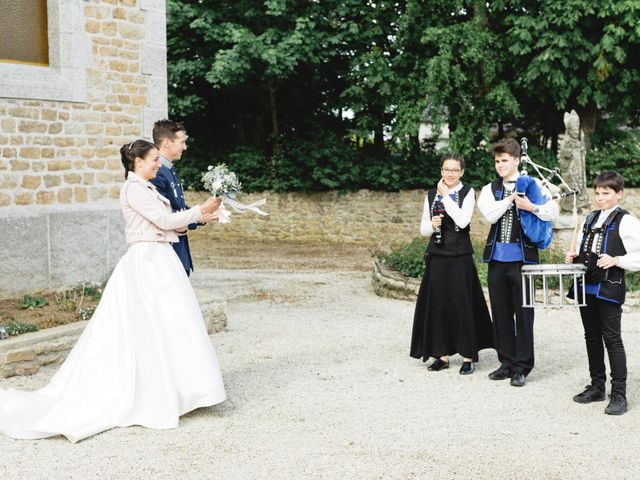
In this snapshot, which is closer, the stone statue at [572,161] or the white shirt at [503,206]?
the white shirt at [503,206]

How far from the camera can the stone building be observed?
8.34 metres

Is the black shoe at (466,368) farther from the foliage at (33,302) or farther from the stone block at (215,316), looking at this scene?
the foliage at (33,302)

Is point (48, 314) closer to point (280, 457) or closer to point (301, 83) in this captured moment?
point (280, 457)

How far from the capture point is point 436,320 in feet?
21.2

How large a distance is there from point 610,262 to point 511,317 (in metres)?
1.21

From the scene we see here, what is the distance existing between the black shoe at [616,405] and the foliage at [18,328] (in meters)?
5.03

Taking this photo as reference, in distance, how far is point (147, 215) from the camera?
5215 mm

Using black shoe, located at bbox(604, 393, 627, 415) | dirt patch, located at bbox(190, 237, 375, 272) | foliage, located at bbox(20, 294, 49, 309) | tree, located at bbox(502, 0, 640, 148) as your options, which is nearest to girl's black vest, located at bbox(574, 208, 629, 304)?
black shoe, located at bbox(604, 393, 627, 415)

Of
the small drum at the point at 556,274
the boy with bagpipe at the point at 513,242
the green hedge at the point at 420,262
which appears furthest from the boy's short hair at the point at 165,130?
the green hedge at the point at 420,262

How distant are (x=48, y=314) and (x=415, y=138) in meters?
12.6

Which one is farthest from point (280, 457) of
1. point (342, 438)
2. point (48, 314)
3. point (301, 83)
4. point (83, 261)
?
point (301, 83)

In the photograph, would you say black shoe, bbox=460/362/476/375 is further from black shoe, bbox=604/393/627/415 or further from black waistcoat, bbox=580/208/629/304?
black waistcoat, bbox=580/208/629/304

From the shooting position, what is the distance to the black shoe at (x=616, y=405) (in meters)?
5.25

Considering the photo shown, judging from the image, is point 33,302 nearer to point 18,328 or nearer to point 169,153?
point 18,328
